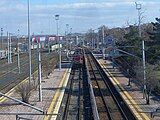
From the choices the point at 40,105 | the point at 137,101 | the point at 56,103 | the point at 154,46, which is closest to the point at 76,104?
the point at 56,103

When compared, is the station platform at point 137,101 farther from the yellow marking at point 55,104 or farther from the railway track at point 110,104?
the yellow marking at point 55,104

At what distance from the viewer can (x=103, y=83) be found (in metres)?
41.6

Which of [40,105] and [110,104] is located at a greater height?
[40,105]

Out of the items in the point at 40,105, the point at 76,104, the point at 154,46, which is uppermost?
the point at 154,46

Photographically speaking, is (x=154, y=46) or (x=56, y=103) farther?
→ (x=154, y=46)

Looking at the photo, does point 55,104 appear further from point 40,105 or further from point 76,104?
point 76,104

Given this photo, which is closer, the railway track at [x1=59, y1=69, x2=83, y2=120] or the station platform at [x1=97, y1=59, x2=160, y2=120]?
the station platform at [x1=97, y1=59, x2=160, y2=120]

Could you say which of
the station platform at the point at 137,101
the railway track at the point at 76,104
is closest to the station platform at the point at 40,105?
the railway track at the point at 76,104

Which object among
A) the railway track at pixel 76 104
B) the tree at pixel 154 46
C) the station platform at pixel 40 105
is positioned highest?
the tree at pixel 154 46

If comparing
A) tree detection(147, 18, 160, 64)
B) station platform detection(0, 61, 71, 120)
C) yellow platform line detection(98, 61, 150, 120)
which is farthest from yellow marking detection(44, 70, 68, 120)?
tree detection(147, 18, 160, 64)

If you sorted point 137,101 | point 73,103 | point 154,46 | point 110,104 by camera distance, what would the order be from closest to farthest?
1. point 137,101
2. point 110,104
3. point 73,103
4. point 154,46

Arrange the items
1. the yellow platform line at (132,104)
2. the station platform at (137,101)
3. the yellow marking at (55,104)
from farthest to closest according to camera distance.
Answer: the yellow marking at (55,104) < the station platform at (137,101) < the yellow platform line at (132,104)

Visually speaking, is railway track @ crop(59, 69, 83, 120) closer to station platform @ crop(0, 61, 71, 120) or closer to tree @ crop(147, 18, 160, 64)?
station platform @ crop(0, 61, 71, 120)

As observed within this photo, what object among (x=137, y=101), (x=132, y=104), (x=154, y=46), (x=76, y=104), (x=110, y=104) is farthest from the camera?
(x=154, y=46)
